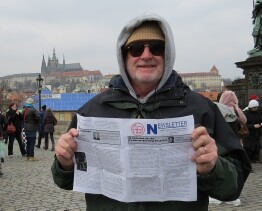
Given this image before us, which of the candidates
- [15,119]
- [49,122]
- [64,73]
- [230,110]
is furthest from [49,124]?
[64,73]

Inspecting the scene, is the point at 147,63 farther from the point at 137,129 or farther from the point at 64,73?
the point at 64,73

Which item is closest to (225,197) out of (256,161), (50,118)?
(256,161)

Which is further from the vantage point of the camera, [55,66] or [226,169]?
[55,66]

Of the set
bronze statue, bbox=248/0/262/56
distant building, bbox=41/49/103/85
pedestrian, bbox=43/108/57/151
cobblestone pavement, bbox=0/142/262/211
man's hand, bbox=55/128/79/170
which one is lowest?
cobblestone pavement, bbox=0/142/262/211

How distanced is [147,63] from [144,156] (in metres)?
0.52

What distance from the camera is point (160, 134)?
1875mm

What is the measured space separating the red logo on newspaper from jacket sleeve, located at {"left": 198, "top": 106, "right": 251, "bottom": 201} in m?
0.33

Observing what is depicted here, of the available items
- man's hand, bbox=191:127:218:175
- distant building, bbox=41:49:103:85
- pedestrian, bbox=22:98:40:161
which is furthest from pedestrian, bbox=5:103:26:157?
distant building, bbox=41:49:103:85

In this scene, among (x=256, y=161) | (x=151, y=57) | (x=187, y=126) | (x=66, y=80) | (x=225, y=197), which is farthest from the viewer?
(x=66, y=80)

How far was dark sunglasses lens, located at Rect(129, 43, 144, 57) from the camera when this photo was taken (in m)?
2.22

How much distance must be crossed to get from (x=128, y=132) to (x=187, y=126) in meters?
0.25

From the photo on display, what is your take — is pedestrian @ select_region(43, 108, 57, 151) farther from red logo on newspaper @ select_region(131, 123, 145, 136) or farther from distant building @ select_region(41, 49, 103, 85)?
distant building @ select_region(41, 49, 103, 85)

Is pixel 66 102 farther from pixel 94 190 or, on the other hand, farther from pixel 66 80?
pixel 66 80

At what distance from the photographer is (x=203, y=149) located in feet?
6.01
